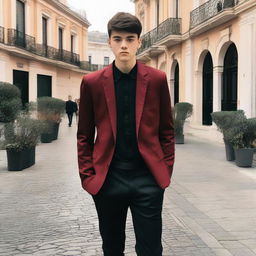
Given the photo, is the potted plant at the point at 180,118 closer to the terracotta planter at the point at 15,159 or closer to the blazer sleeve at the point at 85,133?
the terracotta planter at the point at 15,159

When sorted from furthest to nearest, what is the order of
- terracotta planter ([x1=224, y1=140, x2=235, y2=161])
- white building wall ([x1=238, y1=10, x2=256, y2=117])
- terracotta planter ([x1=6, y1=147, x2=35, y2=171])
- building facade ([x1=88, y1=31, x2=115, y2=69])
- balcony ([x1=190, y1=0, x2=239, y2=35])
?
building facade ([x1=88, y1=31, x2=115, y2=69]) < balcony ([x1=190, y1=0, x2=239, y2=35]) < white building wall ([x1=238, y1=10, x2=256, y2=117]) < terracotta planter ([x1=224, y1=140, x2=235, y2=161]) < terracotta planter ([x1=6, y1=147, x2=35, y2=171])

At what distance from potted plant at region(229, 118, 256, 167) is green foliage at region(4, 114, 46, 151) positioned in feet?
15.0

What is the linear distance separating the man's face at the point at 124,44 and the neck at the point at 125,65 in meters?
0.02

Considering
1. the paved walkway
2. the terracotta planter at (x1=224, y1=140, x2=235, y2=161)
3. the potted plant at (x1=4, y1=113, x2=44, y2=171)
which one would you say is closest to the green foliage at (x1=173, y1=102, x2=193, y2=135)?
the terracotta planter at (x1=224, y1=140, x2=235, y2=161)

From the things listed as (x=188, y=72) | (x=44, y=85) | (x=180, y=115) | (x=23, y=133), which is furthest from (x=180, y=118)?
(x=44, y=85)

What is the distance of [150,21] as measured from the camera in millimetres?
28672

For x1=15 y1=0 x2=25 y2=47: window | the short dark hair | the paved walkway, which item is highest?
x1=15 y1=0 x2=25 y2=47: window

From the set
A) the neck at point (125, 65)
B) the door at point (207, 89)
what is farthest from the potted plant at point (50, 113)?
the neck at point (125, 65)

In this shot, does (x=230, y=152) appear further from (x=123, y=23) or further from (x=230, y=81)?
(x=123, y=23)

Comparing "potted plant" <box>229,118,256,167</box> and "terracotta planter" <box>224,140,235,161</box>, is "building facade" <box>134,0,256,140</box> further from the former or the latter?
"potted plant" <box>229,118,256,167</box>

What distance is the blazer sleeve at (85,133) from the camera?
2.78 m

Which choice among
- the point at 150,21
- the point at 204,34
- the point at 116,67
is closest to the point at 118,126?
the point at 116,67

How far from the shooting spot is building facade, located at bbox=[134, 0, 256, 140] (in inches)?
574

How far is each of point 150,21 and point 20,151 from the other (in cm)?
2087
